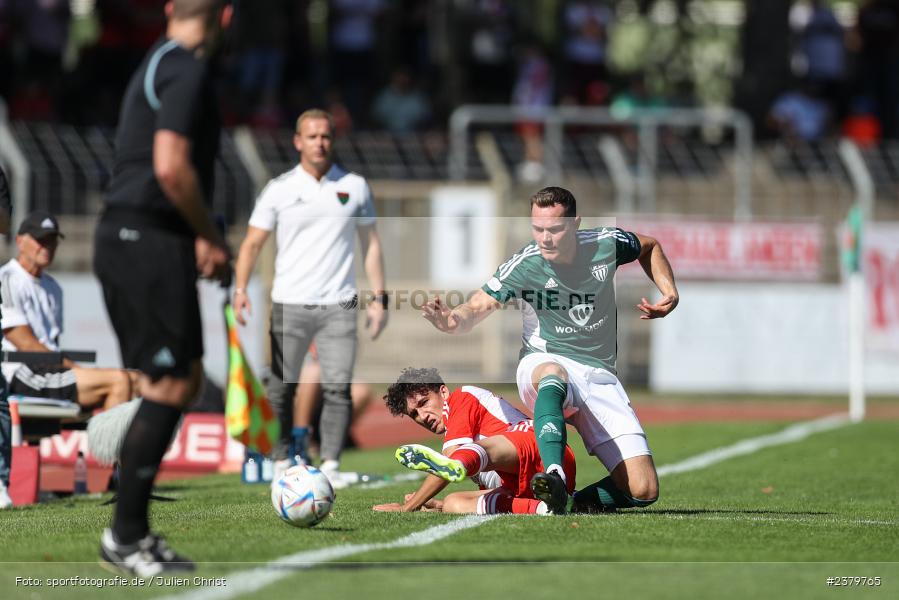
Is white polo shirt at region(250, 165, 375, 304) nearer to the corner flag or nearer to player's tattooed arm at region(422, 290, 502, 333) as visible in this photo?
the corner flag

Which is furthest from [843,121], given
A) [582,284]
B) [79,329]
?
[582,284]

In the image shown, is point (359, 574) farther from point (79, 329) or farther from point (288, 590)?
point (79, 329)

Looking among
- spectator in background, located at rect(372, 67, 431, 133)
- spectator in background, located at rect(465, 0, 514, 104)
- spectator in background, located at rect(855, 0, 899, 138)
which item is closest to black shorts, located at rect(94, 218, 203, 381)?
spectator in background, located at rect(372, 67, 431, 133)

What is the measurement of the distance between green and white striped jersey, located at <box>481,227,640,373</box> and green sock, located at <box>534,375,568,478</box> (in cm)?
33

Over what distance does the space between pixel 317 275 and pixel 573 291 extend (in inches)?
109

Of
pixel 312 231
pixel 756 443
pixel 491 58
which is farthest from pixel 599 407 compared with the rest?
pixel 491 58

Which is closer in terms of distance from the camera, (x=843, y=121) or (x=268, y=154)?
(x=268, y=154)

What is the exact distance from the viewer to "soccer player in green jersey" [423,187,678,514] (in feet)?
27.4

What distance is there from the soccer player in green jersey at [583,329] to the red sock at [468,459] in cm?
57

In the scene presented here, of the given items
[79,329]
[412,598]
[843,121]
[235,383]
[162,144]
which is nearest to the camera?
[412,598]

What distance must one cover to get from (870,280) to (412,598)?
17631 mm

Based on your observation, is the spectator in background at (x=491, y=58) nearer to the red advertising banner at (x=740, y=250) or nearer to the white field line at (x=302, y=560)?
the red advertising banner at (x=740, y=250)

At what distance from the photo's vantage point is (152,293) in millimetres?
6008

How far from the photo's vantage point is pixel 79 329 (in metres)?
18.5
